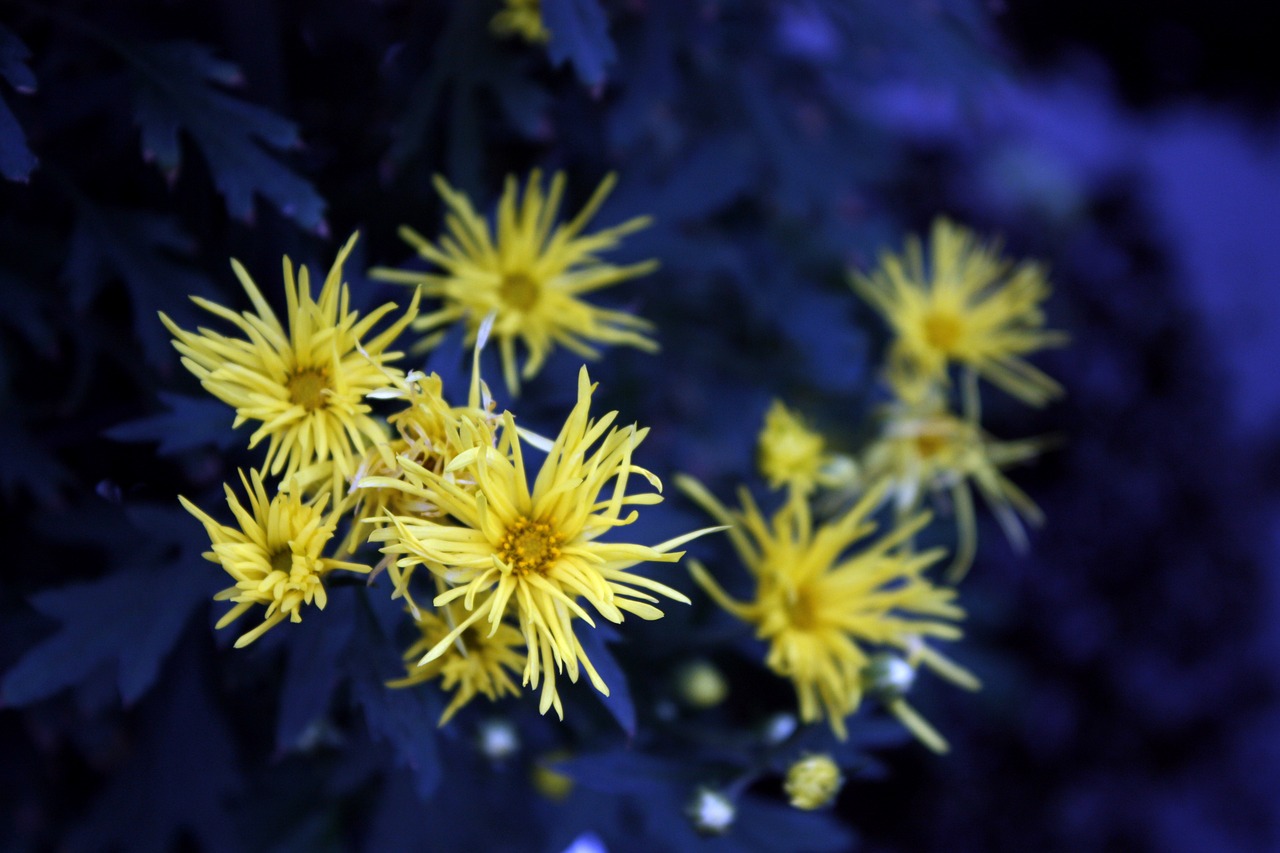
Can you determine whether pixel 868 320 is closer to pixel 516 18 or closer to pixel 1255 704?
pixel 516 18

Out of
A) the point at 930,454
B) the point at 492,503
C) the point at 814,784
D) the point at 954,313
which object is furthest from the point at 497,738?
the point at 954,313

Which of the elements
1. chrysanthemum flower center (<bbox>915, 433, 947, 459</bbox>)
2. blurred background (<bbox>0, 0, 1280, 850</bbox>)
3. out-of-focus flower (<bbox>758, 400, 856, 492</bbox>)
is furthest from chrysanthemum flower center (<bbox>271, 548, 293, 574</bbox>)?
chrysanthemum flower center (<bbox>915, 433, 947, 459</bbox>)

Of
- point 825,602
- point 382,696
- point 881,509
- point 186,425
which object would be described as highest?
point 881,509

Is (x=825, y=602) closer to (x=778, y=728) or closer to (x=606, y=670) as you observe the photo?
(x=778, y=728)

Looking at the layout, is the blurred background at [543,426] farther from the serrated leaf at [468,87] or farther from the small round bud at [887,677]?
the small round bud at [887,677]

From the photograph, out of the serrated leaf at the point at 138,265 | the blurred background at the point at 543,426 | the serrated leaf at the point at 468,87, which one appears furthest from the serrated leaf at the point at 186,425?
the serrated leaf at the point at 468,87

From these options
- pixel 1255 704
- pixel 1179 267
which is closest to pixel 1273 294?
pixel 1179 267

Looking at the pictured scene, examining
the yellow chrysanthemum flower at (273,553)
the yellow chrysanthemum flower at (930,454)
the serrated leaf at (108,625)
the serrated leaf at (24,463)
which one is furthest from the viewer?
the yellow chrysanthemum flower at (930,454)
